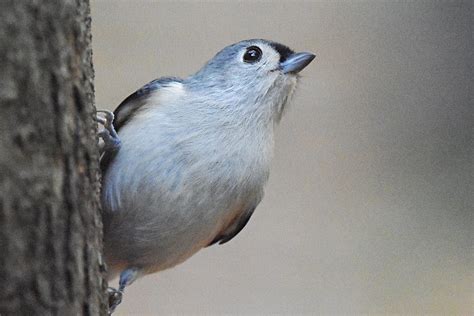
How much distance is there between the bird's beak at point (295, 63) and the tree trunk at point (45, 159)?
1.20 metres

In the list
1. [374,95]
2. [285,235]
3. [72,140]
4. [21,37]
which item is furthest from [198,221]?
[374,95]

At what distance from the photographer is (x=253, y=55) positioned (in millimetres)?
2725

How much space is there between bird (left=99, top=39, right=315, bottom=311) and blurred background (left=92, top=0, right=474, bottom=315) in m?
1.96

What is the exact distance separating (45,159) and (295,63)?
4.49 feet

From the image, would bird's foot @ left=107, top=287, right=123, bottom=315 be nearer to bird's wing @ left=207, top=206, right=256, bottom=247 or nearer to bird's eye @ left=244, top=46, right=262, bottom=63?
bird's wing @ left=207, top=206, right=256, bottom=247

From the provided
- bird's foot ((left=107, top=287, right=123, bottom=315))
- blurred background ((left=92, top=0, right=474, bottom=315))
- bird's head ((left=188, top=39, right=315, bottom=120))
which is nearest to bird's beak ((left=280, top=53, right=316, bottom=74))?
bird's head ((left=188, top=39, right=315, bottom=120))

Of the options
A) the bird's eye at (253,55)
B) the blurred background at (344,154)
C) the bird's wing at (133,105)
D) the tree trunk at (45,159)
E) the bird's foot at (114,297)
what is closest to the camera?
the tree trunk at (45,159)

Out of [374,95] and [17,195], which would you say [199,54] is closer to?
[374,95]

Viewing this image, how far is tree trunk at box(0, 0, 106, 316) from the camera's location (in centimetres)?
140

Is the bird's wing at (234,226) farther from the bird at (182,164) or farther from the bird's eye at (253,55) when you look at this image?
the bird's eye at (253,55)

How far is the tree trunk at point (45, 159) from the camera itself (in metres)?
1.40

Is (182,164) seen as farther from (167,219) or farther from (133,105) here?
(133,105)

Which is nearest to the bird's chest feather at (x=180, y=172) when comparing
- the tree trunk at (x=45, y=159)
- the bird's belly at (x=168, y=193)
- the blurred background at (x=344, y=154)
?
the bird's belly at (x=168, y=193)

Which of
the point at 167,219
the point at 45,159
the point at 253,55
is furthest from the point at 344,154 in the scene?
the point at 45,159
